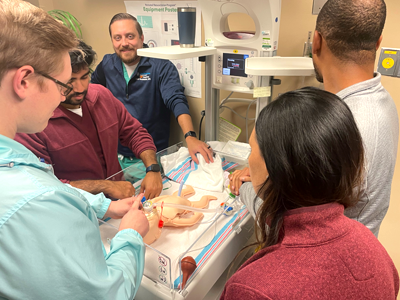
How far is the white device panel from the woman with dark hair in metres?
0.85

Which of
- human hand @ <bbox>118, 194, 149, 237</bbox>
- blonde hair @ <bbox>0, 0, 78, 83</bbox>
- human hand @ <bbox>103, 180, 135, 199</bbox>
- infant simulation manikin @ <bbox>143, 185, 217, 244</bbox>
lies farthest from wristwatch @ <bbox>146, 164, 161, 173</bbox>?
blonde hair @ <bbox>0, 0, 78, 83</bbox>

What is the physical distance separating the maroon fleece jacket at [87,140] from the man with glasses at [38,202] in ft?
2.37

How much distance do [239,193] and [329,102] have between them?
2.34ft

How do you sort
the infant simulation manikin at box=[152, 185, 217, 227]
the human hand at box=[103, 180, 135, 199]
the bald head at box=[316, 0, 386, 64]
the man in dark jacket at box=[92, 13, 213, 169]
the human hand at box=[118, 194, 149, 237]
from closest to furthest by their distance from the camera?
the human hand at box=[118, 194, 149, 237], the bald head at box=[316, 0, 386, 64], the infant simulation manikin at box=[152, 185, 217, 227], the human hand at box=[103, 180, 135, 199], the man in dark jacket at box=[92, 13, 213, 169]

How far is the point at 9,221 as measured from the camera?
52 centimetres

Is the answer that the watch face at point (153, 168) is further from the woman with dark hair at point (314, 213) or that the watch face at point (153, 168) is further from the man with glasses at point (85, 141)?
the woman with dark hair at point (314, 213)

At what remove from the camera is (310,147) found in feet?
2.07

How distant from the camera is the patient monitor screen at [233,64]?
5.08 ft

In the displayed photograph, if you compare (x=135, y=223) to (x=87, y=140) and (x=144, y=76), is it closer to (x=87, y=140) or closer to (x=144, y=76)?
(x=87, y=140)

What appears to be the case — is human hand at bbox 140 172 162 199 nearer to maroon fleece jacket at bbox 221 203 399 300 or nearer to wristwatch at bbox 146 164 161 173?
wristwatch at bbox 146 164 161 173

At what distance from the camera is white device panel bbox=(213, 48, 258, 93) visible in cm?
153

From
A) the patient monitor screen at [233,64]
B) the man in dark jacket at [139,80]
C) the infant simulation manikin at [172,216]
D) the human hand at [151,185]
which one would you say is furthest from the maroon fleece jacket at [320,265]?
the man in dark jacket at [139,80]

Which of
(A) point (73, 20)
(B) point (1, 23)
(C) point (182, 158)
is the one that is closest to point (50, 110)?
(B) point (1, 23)

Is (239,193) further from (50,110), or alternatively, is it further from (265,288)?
(50,110)
